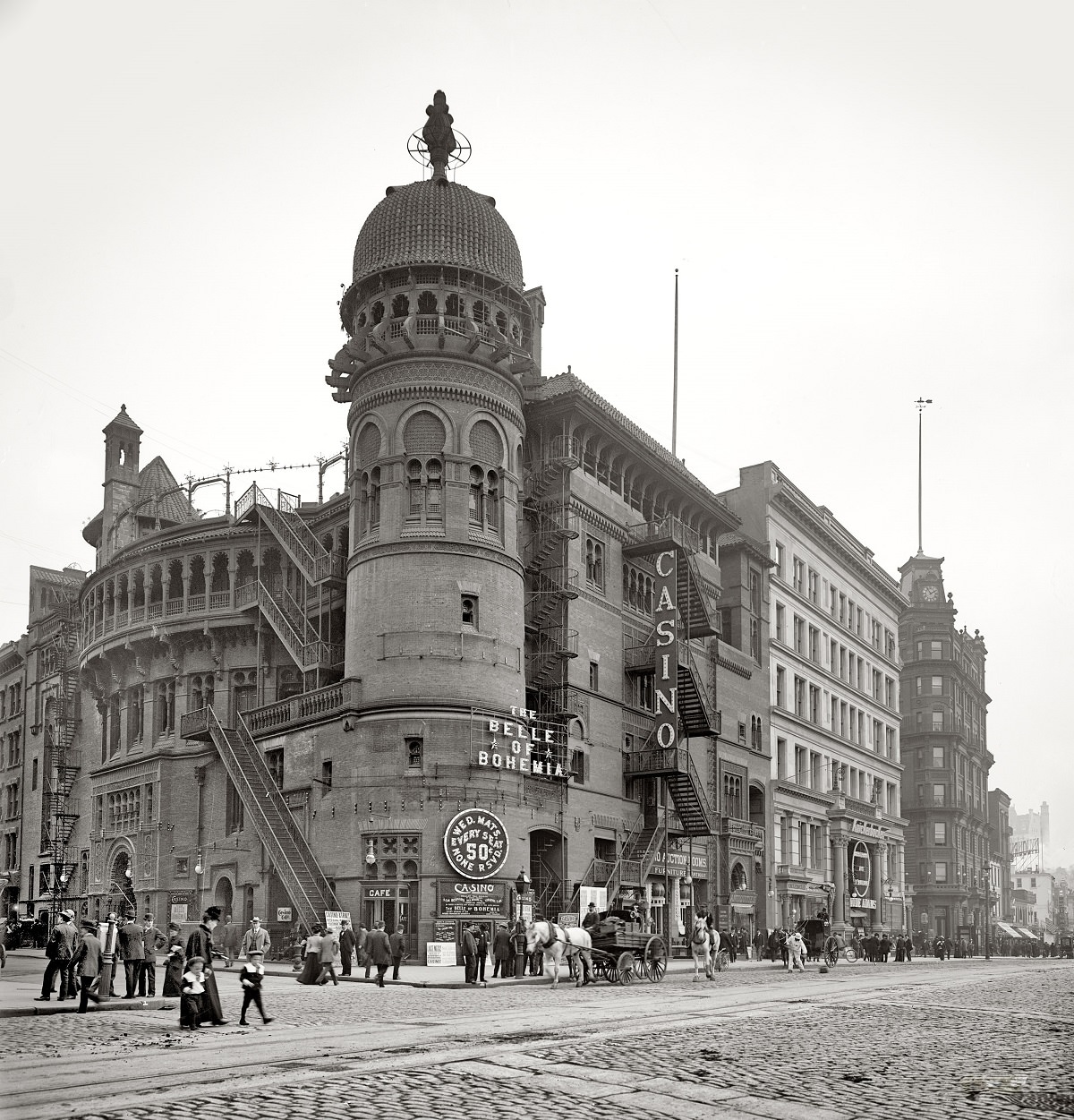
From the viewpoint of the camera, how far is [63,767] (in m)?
64.1

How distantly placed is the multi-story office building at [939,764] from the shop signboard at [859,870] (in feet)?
91.7

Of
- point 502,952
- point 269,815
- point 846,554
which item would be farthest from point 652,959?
point 846,554

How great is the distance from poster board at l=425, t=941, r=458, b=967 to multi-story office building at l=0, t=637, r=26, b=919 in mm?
41460

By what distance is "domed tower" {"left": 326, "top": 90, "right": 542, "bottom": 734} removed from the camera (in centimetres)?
4488

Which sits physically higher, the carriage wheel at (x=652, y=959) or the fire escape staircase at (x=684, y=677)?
the fire escape staircase at (x=684, y=677)

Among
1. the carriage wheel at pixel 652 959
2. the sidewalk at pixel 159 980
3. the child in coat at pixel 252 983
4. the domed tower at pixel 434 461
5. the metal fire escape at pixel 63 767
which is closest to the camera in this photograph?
the child in coat at pixel 252 983

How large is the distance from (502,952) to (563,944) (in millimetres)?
3242

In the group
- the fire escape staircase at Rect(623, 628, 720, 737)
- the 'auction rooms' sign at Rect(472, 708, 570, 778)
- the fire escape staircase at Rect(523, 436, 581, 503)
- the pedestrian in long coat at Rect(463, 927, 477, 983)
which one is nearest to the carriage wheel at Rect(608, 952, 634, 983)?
the pedestrian in long coat at Rect(463, 927, 477, 983)

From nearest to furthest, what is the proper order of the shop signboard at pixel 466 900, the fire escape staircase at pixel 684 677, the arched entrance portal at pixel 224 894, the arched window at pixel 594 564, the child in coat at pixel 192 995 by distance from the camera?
the child in coat at pixel 192 995
the shop signboard at pixel 466 900
the arched entrance portal at pixel 224 894
the arched window at pixel 594 564
the fire escape staircase at pixel 684 677

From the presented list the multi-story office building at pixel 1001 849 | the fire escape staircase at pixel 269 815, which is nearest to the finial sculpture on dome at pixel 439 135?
the fire escape staircase at pixel 269 815

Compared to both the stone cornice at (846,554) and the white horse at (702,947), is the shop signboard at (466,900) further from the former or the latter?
the stone cornice at (846,554)

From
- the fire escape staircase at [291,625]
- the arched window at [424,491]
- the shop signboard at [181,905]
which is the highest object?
the arched window at [424,491]

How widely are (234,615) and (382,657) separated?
12675 mm

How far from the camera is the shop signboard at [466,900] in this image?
42.4m
